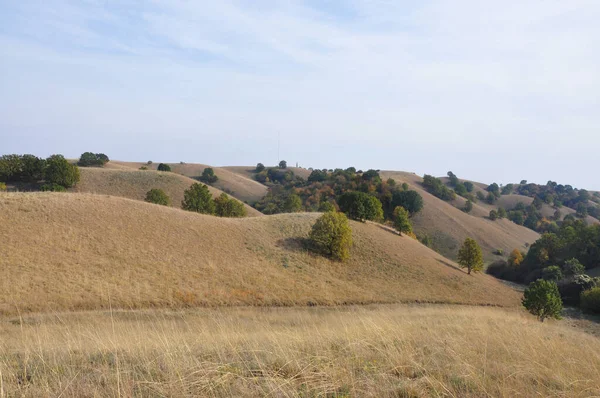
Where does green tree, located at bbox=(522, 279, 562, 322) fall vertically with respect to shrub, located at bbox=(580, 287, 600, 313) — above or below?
above

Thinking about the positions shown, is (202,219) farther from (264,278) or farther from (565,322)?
(565,322)

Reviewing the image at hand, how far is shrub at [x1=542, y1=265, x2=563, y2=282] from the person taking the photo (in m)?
57.0

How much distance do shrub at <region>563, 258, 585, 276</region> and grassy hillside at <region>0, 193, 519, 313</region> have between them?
16.2 meters

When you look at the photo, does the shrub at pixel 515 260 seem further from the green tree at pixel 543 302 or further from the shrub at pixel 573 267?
the green tree at pixel 543 302

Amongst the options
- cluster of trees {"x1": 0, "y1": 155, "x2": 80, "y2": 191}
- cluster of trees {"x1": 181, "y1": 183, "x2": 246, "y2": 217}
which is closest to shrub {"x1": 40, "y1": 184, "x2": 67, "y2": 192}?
cluster of trees {"x1": 0, "y1": 155, "x2": 80, "y2": 191}

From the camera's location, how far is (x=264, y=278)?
1417 inches

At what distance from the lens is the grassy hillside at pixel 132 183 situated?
251ft

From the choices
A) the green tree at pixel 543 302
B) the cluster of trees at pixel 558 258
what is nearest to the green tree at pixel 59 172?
the green tree at pixel 543 302

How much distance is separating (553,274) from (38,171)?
275 ft

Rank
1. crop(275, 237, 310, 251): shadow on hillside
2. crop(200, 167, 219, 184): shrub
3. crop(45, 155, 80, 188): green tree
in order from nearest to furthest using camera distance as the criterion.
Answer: crop(275, 237, 310, 251): shadow on hillside, crop(45, 155, 80, 188): green tree, crop(200, 167, 219, 184): shrub

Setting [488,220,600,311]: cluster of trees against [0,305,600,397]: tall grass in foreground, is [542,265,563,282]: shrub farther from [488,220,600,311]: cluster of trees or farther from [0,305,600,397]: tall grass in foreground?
[0,305,600,397]: tall grass in foreground

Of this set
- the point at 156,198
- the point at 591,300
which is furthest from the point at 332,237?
the point at 156,198

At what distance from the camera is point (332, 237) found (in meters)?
45.0

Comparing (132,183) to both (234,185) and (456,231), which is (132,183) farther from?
(456,231)
